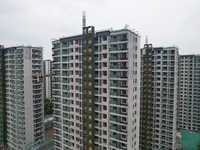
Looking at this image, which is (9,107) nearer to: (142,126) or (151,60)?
(142,126)

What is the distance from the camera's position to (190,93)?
279 feet

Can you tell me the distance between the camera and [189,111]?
8594cm

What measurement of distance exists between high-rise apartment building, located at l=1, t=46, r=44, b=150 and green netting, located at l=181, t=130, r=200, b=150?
63.0 meters

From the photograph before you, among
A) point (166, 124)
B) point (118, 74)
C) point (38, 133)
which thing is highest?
point (118, 74)

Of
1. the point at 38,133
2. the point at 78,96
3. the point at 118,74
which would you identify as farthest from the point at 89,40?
the point at 38,133

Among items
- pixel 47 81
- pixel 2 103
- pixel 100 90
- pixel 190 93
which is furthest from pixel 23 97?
pixel 190 93

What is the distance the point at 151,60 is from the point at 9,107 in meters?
62.4

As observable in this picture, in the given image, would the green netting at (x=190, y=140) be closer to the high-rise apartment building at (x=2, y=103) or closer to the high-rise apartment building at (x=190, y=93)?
the high-rise apartment building at (x=190, y=93)

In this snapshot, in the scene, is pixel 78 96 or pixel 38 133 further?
pixel 38 133

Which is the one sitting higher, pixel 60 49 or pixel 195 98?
pixel 60 49

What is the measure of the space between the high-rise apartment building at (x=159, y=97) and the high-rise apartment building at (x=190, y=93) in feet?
115

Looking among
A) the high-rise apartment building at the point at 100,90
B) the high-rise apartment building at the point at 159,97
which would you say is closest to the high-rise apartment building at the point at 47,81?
the high-rise apartment building at the point at 100,90

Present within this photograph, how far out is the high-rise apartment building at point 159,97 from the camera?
55.9 metres

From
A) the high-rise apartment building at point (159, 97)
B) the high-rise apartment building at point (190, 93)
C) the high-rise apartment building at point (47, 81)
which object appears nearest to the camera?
the high-rise apartment building at point (159, 97)
